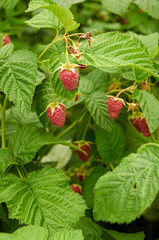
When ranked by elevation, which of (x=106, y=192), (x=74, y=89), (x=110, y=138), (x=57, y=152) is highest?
(x=74, y=89)

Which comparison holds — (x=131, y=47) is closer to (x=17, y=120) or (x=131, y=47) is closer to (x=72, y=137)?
(x=17, y=120)

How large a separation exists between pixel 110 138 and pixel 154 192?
0.53 meters

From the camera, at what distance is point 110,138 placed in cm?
142

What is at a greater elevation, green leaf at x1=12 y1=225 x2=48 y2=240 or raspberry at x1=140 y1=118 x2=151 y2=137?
green leaf at x1=12 y1=225 x2=48 y2=240

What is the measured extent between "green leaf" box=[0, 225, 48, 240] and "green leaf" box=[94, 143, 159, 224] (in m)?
0.16

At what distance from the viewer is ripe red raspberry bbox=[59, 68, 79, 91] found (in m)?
0.96

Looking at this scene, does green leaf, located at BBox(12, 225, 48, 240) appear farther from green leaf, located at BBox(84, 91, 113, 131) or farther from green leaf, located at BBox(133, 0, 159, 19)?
green leaf, located at BBox(133, 0, 159, 19)

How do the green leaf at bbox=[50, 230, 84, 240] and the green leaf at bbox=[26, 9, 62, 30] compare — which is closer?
the green leaf at bbox=[50, 230, 84, 240]

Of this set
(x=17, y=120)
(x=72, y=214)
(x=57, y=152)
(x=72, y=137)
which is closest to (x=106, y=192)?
(x=72, y=214)

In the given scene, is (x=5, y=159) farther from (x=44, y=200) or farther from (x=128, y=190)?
(x=128, y=190)

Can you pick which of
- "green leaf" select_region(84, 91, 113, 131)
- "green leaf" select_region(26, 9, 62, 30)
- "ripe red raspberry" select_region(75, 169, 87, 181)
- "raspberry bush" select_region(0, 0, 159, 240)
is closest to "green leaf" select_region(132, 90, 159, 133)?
"raspberry bush" select_region(0, 0, 159, 240)

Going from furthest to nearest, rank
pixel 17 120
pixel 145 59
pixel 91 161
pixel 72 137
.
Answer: pixel 72 137 < pixel 91 161 < pixel 17 120 < pixel 145 59

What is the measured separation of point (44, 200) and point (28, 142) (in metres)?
0.29

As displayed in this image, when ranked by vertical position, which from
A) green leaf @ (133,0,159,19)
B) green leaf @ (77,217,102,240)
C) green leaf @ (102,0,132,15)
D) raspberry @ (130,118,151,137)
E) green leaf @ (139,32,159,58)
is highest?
green leaf @ (102,0,132,15)
